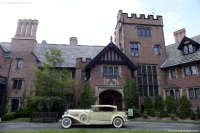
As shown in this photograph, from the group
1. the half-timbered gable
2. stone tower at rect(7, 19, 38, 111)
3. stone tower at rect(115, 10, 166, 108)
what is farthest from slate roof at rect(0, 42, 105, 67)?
stone tower at rect(115, 10, 166, 108)

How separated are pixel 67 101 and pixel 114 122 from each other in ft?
38.4

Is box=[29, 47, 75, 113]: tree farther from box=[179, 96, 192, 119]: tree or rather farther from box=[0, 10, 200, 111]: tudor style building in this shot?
box=[179, 96, 192, 119]: tree

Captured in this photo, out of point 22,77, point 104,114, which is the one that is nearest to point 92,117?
point 104,114

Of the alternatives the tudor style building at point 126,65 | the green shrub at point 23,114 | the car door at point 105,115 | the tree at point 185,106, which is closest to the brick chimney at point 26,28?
the tudor style building at point 126,65

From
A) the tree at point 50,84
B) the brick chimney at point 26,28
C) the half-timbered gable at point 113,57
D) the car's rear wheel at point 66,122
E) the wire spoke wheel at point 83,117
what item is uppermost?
the brick chimney at point 26,28

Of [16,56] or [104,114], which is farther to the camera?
[16,56]

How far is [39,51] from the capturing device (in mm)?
25266

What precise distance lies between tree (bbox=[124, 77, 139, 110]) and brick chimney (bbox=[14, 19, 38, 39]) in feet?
53.3

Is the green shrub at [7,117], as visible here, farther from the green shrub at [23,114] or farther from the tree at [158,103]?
the tree at [158,103]

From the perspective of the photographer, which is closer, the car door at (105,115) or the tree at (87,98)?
the car door at (105,115)

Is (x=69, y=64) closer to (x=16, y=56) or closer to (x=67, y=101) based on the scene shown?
(x=67, y=101)

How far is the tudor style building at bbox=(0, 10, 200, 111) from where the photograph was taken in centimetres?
1795

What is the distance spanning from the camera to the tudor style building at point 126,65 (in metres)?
18.0

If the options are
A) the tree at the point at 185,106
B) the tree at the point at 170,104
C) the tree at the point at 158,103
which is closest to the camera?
the tree at the point at 185,106
